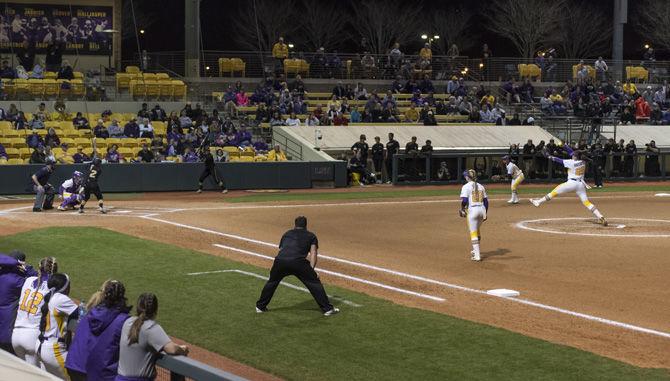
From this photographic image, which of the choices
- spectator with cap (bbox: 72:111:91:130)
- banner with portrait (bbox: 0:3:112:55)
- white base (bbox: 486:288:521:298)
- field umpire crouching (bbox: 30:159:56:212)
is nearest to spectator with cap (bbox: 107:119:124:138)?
spectator with cap (bbox: 72:111:91:130)

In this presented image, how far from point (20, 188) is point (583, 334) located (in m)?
24.4

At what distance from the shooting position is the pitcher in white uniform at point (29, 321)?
898 cm

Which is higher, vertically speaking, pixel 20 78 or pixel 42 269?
pixel 20 78

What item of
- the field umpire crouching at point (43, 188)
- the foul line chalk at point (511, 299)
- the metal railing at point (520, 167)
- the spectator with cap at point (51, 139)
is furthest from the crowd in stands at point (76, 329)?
the metal railing at point (520, 167)

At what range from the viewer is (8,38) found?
142ft

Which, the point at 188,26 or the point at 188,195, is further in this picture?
the point at 188,26

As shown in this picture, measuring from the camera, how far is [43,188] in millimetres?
26641

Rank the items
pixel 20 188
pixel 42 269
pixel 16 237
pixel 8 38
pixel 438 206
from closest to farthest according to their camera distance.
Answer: pixel 42 269 < pixel 16 237 < pixel 438 206 < pixel 20 188 < pixel 8 38

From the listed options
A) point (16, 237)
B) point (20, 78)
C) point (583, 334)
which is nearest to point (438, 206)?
point (16, 237)

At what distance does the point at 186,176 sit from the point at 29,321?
85.7 feet

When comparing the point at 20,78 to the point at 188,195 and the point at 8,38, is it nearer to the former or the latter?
the point at 8,38

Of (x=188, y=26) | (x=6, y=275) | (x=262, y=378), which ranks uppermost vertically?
(x=188, y=26)

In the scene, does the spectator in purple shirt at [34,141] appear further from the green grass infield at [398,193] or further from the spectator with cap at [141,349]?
the spectator with cap at [141,349]

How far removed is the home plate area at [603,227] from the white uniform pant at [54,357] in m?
16.3
